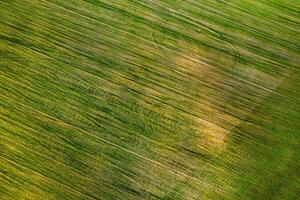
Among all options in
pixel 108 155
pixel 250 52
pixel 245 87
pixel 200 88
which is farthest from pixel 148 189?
pixel 250 52

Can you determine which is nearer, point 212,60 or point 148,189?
point 148,189

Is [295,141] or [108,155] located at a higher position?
[295,141]

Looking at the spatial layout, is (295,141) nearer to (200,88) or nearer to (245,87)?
(245,87)

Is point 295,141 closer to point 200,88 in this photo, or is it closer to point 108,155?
point 200,88

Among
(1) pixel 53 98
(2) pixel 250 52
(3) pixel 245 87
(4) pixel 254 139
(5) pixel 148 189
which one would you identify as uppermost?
(2) pixel 250 52

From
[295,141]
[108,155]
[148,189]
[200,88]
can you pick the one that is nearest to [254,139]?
[295,141]

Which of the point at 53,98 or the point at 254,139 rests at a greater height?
the point at 254,139
